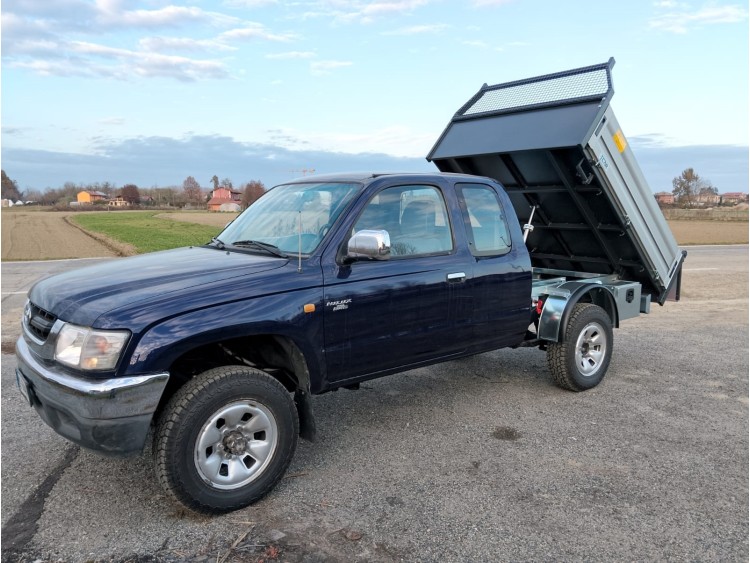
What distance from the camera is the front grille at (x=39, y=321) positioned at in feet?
11.1

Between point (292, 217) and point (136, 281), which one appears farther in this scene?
point (292, 217)

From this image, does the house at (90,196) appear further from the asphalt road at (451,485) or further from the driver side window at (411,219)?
the driver side window at (411,219)

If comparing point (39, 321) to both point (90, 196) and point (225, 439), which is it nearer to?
point (225, 439)

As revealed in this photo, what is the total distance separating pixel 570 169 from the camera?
5586mm

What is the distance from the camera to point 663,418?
4.99 m

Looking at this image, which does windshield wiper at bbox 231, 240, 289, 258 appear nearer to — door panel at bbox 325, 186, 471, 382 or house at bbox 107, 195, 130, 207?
door panel at bbox 325, 186, 471, 382

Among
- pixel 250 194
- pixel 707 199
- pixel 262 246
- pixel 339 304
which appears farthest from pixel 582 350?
pixel 707 199

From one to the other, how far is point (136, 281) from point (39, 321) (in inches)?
24.3

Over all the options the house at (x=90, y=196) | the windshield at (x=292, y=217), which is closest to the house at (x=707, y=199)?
the windshield at (x=292, y=217)

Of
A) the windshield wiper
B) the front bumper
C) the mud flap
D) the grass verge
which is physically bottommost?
the grass verge

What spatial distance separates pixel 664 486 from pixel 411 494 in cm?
166

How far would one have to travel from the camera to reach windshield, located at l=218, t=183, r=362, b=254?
4055 mm

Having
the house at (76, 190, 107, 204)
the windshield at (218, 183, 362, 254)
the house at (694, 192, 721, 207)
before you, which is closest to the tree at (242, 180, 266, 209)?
the windshield at (218, 183, 362, 254)

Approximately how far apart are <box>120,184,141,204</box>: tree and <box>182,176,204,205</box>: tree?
30.3 feet
